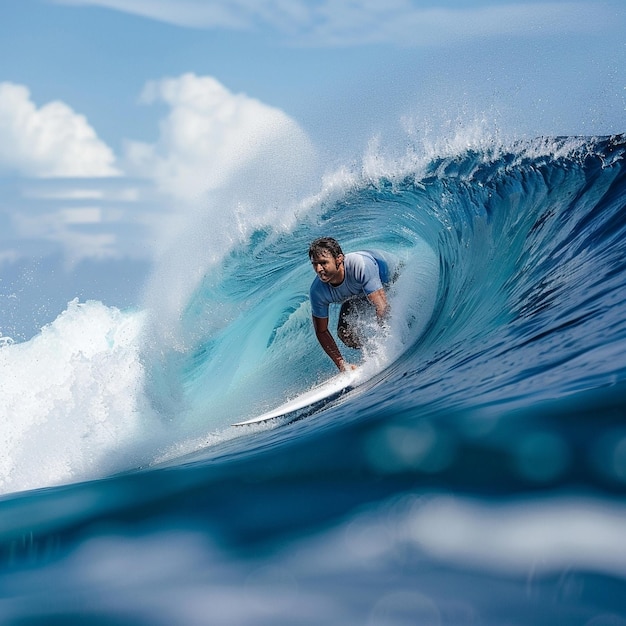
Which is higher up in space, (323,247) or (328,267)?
(323,247)

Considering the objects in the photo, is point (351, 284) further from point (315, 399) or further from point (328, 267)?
point (315, 399)

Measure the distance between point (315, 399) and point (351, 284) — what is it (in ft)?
2.96

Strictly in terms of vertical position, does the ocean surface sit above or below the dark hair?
below

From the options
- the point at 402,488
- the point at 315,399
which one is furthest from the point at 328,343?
the point at 402,488

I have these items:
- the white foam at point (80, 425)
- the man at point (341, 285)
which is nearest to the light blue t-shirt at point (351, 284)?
the man at point (341, 285)

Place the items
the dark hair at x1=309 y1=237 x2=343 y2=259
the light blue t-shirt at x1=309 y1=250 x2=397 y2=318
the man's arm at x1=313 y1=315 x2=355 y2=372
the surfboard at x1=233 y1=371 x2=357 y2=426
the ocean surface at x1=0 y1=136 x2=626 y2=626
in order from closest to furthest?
the ocean surface at x1=0 y1=136 x2=626 y2=626 < the surfboard at x1=233 y1=371 x2=357 y2=426 < the dark hair at x1=309 y1=237 x2=343 y2=259 < the light blue t-shirt at x1=309 y1=250 x2=397 y2=318 < the man's arm at x1=313 y1=315 x2=355 y2=372

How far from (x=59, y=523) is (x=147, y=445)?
3154 mm

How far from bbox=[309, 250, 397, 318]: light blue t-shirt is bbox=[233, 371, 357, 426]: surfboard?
0.51 meters

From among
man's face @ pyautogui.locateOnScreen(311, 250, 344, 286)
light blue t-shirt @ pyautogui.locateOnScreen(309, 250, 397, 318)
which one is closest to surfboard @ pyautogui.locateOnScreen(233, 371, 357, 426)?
light blue t-shirt @ pyautogui.locateOnScreen(309, 250, 397, 318)

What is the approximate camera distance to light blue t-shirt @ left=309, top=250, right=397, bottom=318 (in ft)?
16.7

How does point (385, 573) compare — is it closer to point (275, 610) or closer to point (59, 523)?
point (275, 610)

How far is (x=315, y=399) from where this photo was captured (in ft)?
15.8

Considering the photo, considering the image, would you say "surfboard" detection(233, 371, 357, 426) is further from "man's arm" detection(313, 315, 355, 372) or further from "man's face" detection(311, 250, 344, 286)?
"man's face" detection(311, 250, 344, 286)

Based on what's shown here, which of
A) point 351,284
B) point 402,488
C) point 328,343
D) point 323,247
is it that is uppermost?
point 323,247
